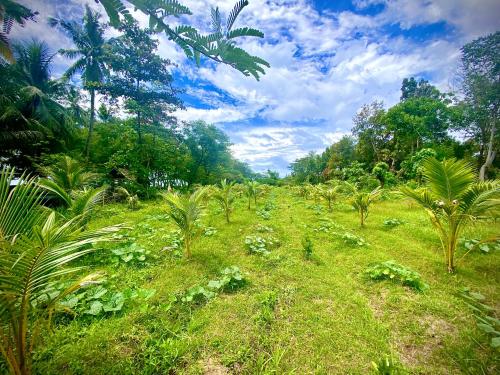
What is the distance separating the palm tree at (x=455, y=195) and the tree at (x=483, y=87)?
56.7 feet

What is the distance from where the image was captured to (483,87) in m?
15.8

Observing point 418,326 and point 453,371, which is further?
point 418,326

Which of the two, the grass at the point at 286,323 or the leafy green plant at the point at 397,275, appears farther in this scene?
the leafy green plant at the point at 397,275

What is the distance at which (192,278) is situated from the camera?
343cm

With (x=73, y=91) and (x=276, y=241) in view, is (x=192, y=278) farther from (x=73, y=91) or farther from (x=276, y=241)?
(x=73, y=91)

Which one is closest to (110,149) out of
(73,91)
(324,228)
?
(73,91)

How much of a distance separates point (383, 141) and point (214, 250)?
26.3 m

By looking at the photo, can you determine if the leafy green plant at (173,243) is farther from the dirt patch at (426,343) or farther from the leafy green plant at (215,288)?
the dirt patch at (426,343)

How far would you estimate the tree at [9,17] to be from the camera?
1.94 metres

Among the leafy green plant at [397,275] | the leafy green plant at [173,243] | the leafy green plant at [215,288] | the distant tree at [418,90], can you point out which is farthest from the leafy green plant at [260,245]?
the distant tree at [418,90]

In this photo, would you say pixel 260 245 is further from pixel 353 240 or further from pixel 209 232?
pixel 353 240

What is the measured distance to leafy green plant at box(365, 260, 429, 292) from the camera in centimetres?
308

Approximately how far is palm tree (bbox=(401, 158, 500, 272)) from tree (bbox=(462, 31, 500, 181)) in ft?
56.7

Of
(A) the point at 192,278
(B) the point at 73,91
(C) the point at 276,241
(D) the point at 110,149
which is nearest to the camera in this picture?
(A) the point at 192,278
